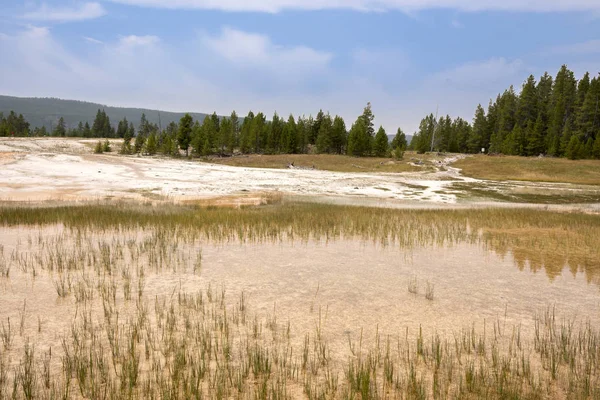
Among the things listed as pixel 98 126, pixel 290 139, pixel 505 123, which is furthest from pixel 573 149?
pixel 98 126

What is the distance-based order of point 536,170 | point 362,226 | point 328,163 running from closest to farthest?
1. point 362,226
2. point 536,170
3. point 328,163

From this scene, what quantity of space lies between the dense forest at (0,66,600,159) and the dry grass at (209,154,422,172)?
758 centimetres

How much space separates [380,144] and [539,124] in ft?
97.3

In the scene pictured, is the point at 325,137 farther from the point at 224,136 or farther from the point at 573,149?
the point at 573,149

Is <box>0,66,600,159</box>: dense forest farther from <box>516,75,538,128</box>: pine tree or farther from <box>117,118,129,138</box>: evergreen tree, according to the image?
<box>117,118,129,138</box>: evergreen tree

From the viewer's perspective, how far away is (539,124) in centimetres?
7738

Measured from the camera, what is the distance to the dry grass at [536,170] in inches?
2165

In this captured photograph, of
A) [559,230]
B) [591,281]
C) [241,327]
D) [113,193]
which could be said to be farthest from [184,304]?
[113,193]

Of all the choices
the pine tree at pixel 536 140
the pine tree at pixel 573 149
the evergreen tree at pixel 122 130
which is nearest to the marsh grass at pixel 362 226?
the pine tree at pixel 573 149

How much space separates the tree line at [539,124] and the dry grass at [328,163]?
22.8 m

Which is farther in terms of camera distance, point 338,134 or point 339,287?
point 338,134

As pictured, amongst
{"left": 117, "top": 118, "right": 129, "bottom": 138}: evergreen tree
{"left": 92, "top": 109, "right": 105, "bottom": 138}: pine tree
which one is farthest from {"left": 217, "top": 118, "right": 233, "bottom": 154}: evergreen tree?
{"left": 92, "top": 109, "right": 105, "bottom": 138}: pine tree

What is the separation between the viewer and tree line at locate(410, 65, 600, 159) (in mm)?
76250

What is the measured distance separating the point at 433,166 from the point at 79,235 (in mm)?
60539
